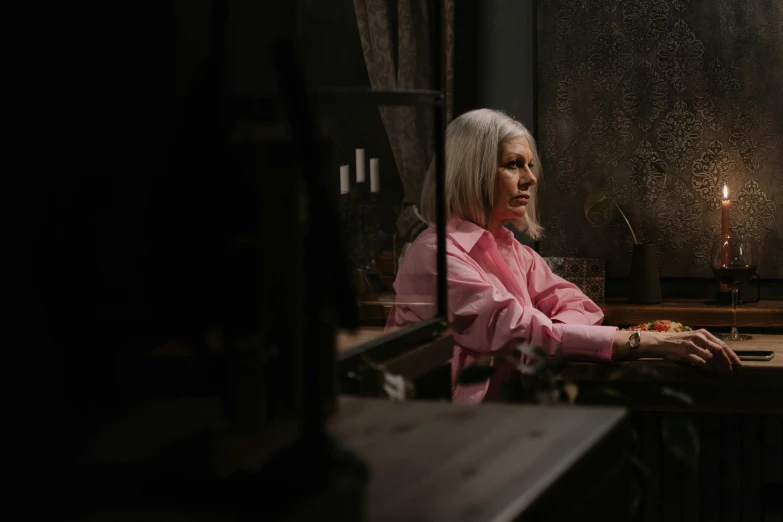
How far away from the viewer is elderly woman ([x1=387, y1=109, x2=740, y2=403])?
269 cm

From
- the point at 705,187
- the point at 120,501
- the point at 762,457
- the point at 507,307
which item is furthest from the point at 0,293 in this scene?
the point at 705,187

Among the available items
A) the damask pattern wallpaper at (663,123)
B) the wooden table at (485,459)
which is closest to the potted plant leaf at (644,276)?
the damask pattern wallpaper at (663,123)

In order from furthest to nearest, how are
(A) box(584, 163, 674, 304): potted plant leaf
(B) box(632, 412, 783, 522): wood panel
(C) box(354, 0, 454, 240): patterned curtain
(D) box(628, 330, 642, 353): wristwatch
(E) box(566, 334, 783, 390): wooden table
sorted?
(C) box(354, 0, 454, 240): patterned curtain, (A) box(584, 163, 674, 304): potted plant leaf, (B) box(632, 412, 783, 522): wood panel, (D) box(628, 330, 642, 353): wristwatch, (E) box(566, 334, 783, 390): wooden table

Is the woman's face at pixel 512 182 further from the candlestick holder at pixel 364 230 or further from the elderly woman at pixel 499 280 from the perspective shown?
the candlestick holder at pixel 364 230

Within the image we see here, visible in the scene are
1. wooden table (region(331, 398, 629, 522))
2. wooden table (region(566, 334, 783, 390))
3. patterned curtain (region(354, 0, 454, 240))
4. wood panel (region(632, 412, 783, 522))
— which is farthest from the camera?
patterned curtain (region(354, 0, 454, 240))

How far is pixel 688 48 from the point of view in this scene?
13.3ft

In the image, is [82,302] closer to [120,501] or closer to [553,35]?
[120,501]

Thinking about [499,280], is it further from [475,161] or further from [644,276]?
[644,276]

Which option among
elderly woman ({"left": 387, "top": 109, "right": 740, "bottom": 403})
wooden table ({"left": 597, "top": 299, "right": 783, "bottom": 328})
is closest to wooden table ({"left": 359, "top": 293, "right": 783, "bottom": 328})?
wooden table ({"left": 597, "top": 299, "right": 783, "bottom": 328})

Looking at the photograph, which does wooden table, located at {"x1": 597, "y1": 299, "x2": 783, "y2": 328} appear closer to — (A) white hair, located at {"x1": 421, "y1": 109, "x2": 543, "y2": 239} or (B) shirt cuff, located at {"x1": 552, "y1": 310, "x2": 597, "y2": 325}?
(B) shirt cuff, located at {"x1": 552, "y1": 310, "x2": 597, "y2": 325}

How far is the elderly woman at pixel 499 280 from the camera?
269cm

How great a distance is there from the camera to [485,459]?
767 millimetres

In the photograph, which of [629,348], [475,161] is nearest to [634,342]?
[629,348]

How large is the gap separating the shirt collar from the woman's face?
0.42ft
